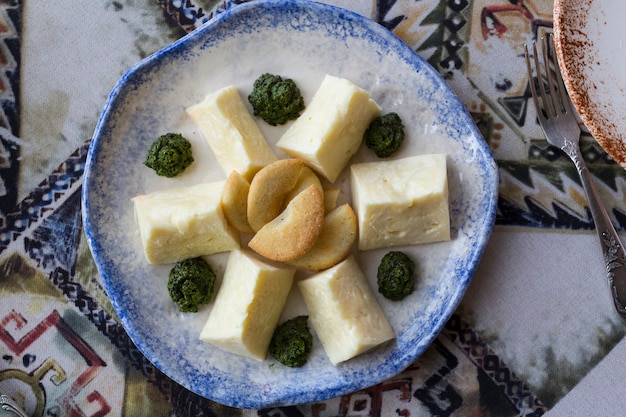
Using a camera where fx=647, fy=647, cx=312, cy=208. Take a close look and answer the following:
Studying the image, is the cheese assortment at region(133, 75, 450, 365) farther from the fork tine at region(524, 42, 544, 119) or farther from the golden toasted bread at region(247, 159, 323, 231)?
the fork tine at region(524, 42, 544, 119)

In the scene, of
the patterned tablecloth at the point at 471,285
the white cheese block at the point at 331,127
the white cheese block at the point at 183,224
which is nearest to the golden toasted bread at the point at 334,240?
the white cheese block at the point at 331,127

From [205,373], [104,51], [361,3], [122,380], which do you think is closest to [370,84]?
[361,3]

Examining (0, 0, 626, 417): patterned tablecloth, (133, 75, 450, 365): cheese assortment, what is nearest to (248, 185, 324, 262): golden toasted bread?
(133, 75, 450, 365): cheese assortment

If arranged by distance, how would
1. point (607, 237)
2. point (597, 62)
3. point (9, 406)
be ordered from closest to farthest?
point (597, 62)
point (607, 237)
point (9, 406)

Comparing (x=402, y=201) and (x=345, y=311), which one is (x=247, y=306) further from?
(x=402, y=201)

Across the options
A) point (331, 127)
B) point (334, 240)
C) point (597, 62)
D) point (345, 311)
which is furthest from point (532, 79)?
point (345, 311)
